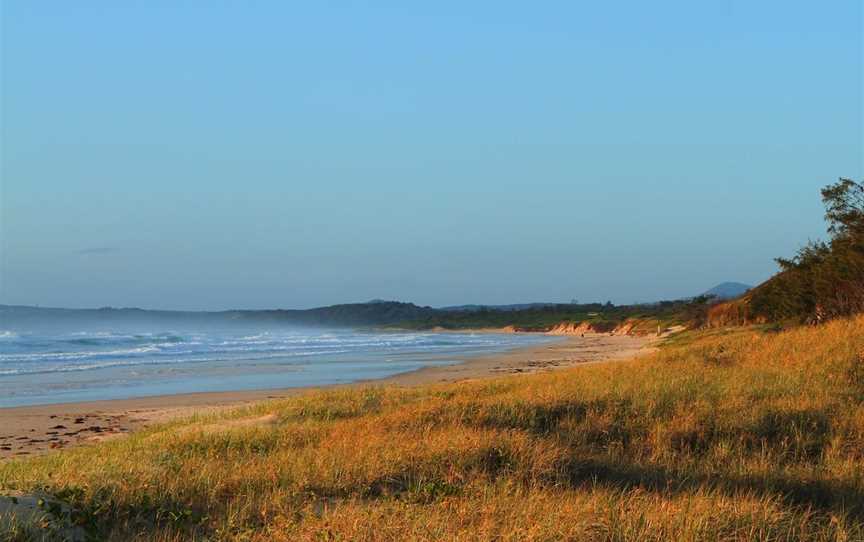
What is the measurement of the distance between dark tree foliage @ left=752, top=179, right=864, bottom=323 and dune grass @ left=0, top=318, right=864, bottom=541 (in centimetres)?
1167

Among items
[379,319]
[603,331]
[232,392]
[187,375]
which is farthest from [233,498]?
[379,319]

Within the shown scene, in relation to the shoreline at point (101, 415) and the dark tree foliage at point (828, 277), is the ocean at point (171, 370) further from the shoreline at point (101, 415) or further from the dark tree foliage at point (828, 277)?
the dark tree foliage at point (828, 277)

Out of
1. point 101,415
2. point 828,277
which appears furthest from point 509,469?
point 828,277

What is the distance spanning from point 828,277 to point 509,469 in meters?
20.8

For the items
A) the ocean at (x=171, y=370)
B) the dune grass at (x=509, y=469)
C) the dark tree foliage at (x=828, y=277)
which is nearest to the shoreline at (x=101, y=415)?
the ocean at (x=171, y=370)

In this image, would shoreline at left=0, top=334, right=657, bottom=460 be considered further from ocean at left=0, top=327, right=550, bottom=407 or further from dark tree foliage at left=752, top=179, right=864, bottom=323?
dark tree foliage at left=752, top=179, right=864, bottom=323

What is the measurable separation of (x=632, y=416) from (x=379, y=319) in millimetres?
146173

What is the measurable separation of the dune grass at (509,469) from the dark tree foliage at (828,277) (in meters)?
11.7

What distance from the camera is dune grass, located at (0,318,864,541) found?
5.63m

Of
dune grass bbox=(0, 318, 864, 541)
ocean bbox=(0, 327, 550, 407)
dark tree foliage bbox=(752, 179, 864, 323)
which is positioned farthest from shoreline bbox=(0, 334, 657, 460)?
dark tree foliage bbox=(752, 179, 864, 323)

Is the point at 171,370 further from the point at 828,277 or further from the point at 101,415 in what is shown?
the point at 828,277

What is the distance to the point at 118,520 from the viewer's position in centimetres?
620

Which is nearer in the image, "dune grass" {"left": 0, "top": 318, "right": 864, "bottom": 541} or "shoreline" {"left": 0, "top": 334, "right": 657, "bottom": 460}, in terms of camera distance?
"dune grass" {"left": 0, "top": 318, "right": 864, "bottom": 541}

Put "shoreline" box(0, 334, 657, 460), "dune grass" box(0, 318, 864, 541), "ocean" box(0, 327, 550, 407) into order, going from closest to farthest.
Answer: "dune grass" box(0, 318, 864, 541) → "shoreline" box(0, 334, 657, 460) → "ocean" box(0, 327, 550, 407)
